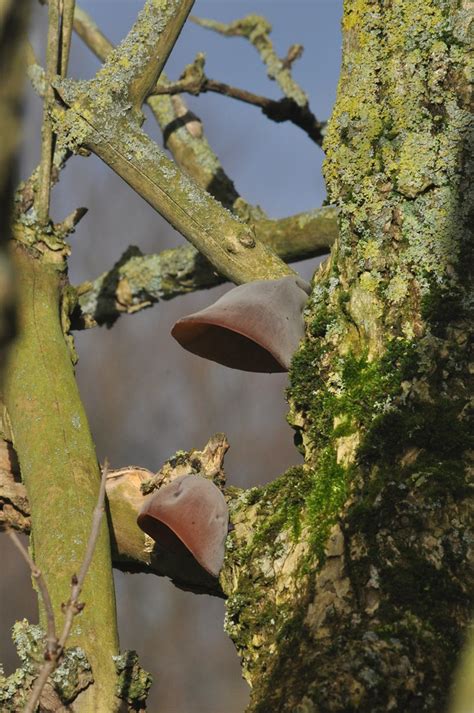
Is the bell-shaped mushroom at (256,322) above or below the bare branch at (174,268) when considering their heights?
below

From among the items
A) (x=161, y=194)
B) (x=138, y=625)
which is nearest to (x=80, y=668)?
(x=161, y=194)

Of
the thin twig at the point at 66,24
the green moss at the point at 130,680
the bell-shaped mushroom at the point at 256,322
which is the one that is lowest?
the green moss at the point at 130,680

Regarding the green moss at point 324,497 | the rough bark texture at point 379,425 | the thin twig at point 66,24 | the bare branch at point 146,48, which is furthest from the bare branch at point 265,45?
the green moss at point 324,497

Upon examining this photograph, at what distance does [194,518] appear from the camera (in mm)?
2049

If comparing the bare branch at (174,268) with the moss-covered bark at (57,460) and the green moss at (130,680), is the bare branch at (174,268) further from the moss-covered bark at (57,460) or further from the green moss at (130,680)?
the green moss at (130,680)

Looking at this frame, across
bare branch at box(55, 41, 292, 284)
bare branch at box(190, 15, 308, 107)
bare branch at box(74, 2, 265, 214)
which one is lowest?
bare branch at box(55, 41, 292, 284)

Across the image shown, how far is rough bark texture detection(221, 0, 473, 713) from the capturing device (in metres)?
1.48

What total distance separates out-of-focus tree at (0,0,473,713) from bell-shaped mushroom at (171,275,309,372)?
0.09 feet

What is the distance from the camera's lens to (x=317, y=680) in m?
A: 1.42

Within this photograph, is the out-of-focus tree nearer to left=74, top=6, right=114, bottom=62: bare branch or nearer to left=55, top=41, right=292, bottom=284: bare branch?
left=55, top=41, right=292, bottom=284: bare branch

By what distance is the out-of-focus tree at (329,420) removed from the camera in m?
1.52

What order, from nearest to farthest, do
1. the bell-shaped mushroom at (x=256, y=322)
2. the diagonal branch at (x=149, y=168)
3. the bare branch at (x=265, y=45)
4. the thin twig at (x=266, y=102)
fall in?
the bell-shaped mushroom at (x=256, y=322), the diagonal branch at (x=149, y=168), the thin twig at (x=266, y=102), the bare branch at (x=265, y=45)

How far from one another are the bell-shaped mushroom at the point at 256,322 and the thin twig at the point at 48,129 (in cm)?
78

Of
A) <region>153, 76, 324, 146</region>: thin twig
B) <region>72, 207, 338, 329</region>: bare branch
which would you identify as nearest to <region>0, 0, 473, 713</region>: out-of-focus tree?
<region>72, 207, 338, 329</region>: bare branch
